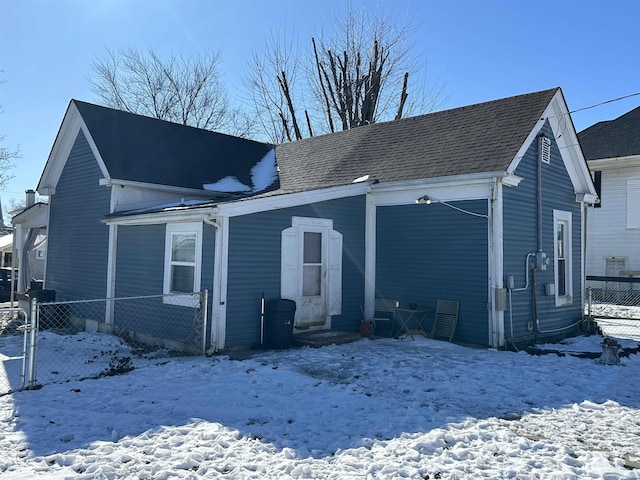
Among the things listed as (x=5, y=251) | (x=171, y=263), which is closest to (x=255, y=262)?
(x=171, y=263)

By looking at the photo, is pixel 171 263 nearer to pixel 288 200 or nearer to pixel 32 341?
pixel 288 200

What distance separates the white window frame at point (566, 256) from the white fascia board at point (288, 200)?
4.59 meters

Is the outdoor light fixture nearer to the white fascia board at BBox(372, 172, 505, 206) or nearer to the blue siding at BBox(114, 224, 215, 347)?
the white fascia board at BBox(372, 172, 505, 206)

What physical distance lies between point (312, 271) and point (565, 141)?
6.92 meters

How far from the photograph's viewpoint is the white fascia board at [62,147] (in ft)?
47.0

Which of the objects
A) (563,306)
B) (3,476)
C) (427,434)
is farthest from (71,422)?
(563,306)

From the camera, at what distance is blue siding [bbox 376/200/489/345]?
10.2 metres

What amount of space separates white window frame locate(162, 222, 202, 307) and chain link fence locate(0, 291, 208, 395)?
0.04 metres

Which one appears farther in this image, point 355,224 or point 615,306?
point 615,306

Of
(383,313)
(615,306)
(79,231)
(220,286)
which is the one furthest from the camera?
(615,306)

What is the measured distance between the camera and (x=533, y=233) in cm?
1120

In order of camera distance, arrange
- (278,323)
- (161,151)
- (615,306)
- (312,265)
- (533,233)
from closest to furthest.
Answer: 1. (278,323)
2. (312,265)
3. (533,233)
4. (161,151)
5. (615,306)

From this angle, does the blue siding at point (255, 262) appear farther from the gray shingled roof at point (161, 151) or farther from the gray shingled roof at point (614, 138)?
the gray shingled roof at point (614, 138)

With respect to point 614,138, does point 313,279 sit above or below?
below
